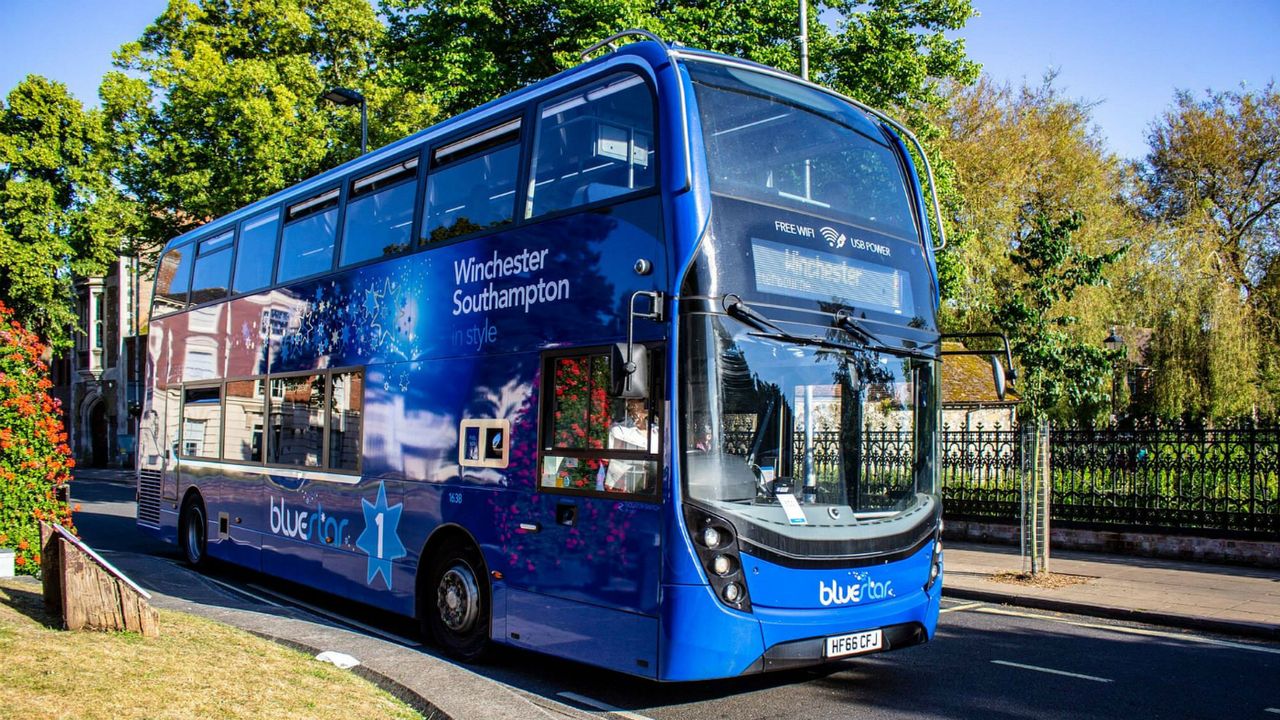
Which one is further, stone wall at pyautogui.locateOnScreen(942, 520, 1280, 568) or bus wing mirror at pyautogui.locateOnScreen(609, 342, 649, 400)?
stone wall at pyautogui.locateOnScreen(942, 520, 1280, 568)

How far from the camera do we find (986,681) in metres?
7.89

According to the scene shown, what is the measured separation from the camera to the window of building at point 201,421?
1346 cm

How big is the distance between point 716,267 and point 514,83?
1979 cm

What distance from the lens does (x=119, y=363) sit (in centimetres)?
5191

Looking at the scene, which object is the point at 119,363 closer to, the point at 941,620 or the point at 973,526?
the point at 973,526

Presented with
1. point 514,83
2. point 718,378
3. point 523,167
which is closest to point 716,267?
point 718,378

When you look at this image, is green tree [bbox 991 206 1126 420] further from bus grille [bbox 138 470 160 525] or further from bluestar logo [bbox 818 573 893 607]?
bus grille [bbox 138 470 160 525]

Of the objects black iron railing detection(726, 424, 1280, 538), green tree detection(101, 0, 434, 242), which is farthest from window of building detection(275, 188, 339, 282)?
green tree detection(101, 0, 434, 242)

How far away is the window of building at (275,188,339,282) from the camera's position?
11047 mm

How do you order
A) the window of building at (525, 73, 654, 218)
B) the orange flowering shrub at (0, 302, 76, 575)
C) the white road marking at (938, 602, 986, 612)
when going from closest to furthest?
the window of building at (525, 73, 654, 218) < the orange flowering shrub at (0, 302, 76, 575) < the white road marking at (938, 602, 986, 612)

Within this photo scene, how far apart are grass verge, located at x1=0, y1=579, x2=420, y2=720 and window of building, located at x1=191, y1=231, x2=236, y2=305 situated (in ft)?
20.9

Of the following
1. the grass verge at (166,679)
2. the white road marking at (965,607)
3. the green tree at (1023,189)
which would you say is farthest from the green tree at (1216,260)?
the grass verge at (166,679)

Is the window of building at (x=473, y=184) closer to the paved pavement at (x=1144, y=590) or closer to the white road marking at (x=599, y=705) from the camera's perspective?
the white road marking at (x=599, y=705)

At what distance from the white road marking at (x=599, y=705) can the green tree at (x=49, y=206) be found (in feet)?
115
